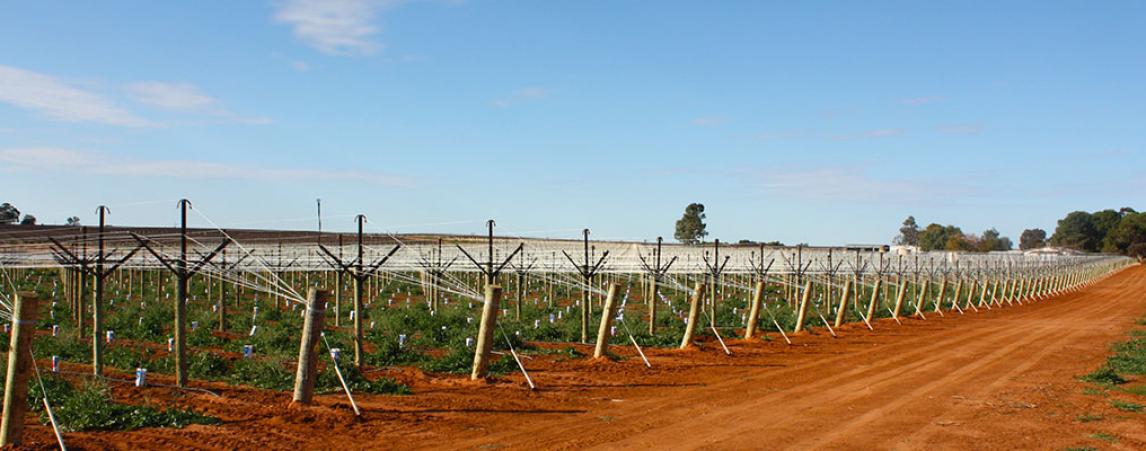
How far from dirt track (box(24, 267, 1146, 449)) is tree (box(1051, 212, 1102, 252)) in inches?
5755

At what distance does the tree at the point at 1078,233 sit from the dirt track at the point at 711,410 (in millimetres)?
146170

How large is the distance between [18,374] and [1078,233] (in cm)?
16582

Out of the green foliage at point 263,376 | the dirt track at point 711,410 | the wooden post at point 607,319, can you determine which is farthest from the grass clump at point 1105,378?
the green foliage at point 263,376

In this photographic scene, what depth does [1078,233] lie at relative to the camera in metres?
145

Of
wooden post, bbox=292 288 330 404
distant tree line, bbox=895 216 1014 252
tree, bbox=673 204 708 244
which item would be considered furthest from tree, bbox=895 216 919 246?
wooden post, bbox=292 288 330 404

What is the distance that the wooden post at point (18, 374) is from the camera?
26.7ft

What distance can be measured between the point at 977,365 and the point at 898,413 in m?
6.64

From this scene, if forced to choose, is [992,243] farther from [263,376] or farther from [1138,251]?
[263,376]

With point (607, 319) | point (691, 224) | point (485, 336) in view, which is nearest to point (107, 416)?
point (485, 336)

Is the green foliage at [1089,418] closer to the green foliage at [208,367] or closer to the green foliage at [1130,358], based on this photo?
the green foliage at [1130,358]

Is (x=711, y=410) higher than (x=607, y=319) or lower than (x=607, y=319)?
lower

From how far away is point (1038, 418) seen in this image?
11.1m

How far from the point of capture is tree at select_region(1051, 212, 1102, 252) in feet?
466

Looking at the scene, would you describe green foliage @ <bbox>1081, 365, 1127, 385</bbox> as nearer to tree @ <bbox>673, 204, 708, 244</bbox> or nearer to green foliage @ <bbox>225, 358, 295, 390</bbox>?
green foliage @ <bbox>225, 358, 295, 390</bbox>
